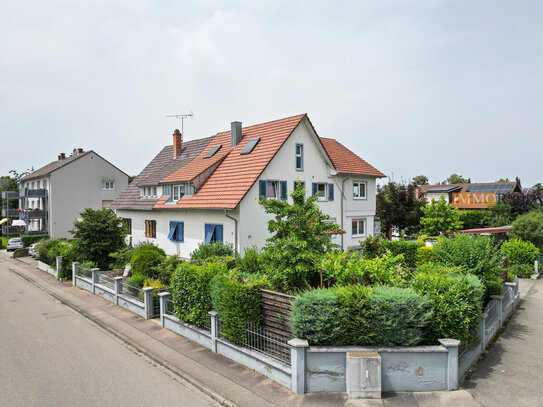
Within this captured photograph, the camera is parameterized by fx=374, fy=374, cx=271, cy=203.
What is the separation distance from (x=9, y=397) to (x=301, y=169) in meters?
17.3

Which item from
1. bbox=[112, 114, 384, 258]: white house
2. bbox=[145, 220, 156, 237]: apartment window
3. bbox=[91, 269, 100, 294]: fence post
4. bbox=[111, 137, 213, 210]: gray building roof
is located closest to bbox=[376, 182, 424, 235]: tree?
bbox=[112, 114, 384, 258]: white house

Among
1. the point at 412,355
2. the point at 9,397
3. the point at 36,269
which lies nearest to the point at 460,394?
the point at 412,355

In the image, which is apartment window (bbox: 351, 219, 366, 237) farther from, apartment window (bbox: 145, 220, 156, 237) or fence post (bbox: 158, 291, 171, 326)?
fence post (bbox: 158, 291, 171, 326)

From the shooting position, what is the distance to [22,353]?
1046cm

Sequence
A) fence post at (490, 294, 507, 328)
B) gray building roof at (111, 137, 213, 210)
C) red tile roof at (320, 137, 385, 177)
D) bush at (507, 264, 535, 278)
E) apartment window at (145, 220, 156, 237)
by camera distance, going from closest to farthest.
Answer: fence post at (490, 294, 507, 328), bush at (507, 264, 535, 278), apartment window at (145, 220, 156, 237), red tile roof at (320, 137, 385, 177), gray building roof at (111, 137, 213, 210)

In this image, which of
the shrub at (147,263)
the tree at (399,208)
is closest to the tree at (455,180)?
the tree at (399,208)

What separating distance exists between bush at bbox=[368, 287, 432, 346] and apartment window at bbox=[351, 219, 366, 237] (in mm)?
18561

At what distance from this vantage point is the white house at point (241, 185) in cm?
1956

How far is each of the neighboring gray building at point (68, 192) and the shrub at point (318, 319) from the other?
36966mm

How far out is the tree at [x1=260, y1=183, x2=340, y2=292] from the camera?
1096 centimetres

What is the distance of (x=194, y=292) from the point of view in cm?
1076

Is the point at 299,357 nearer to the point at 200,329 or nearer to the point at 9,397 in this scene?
the point at 200,329

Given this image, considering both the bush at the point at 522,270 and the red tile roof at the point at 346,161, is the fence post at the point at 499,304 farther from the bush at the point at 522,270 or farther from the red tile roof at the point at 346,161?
the red tile roof at the point at 346,161

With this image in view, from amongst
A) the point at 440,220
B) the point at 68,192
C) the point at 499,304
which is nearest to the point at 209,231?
the point at 499,304
